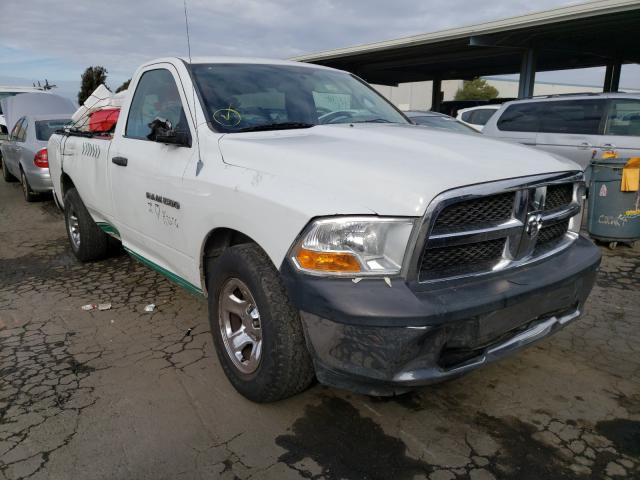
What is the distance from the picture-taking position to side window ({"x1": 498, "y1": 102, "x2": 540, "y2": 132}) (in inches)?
318

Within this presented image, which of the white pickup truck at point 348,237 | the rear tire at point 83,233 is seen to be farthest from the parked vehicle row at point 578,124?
the rear tire at point 83,233

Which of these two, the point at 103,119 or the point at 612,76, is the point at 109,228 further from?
the point at 612,76

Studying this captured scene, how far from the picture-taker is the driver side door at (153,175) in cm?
321

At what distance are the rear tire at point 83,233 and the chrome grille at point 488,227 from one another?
4039 millimetres

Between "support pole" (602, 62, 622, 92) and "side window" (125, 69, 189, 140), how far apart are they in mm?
22620

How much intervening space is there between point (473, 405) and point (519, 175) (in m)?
1.27

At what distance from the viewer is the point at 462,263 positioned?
7.64 feet

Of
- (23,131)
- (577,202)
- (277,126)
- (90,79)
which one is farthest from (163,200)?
(90,79)

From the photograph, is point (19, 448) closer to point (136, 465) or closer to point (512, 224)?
point (136, 465)

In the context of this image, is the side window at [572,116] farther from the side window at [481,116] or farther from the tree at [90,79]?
the tree at [90,79]

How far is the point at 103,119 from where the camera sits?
229 inches

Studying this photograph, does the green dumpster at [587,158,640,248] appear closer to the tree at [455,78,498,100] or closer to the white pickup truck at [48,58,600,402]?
the white pickup truck at [48,58,600,402]

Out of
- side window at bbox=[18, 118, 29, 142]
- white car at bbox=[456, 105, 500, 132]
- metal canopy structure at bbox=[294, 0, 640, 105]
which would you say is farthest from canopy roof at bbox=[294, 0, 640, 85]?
side window at bbox=[18, 118, 29, 142]

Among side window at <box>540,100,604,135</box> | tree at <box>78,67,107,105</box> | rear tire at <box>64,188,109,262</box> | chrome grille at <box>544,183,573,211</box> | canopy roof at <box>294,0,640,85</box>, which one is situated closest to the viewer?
chrome grille at <box>544,183,573,211</box>
